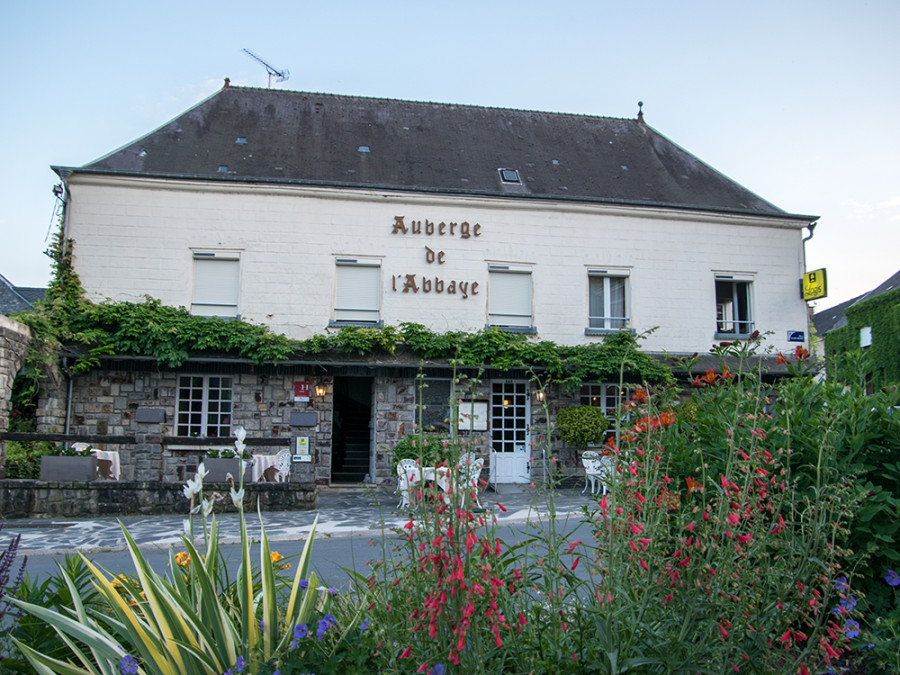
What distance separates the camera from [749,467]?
8.07 feet

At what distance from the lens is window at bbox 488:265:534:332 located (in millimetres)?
15289

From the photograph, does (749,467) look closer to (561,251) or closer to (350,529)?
(350,529)

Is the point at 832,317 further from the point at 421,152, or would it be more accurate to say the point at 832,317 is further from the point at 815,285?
the point at 421,152

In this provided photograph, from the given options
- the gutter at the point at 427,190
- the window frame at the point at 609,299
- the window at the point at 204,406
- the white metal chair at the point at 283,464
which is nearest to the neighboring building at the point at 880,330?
the gutter at the point at 427,190

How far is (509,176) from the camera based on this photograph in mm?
16266

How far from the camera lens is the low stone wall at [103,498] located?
9828mm

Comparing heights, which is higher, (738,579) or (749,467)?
(749,467)

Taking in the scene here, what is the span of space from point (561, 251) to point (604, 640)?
1393 centimetres

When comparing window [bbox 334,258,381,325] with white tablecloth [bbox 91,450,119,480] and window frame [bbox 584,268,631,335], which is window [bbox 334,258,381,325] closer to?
window frame [bbox 584,268,631,335]

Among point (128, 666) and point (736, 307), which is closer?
point (128, 666)

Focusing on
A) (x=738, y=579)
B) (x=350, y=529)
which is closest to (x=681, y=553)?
(x=738, y=579)

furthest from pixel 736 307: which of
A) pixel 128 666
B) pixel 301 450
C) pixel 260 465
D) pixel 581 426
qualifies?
pixel 128 666

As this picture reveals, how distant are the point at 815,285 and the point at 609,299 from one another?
4.87m

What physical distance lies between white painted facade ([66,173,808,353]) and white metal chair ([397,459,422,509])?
464 centimetres
